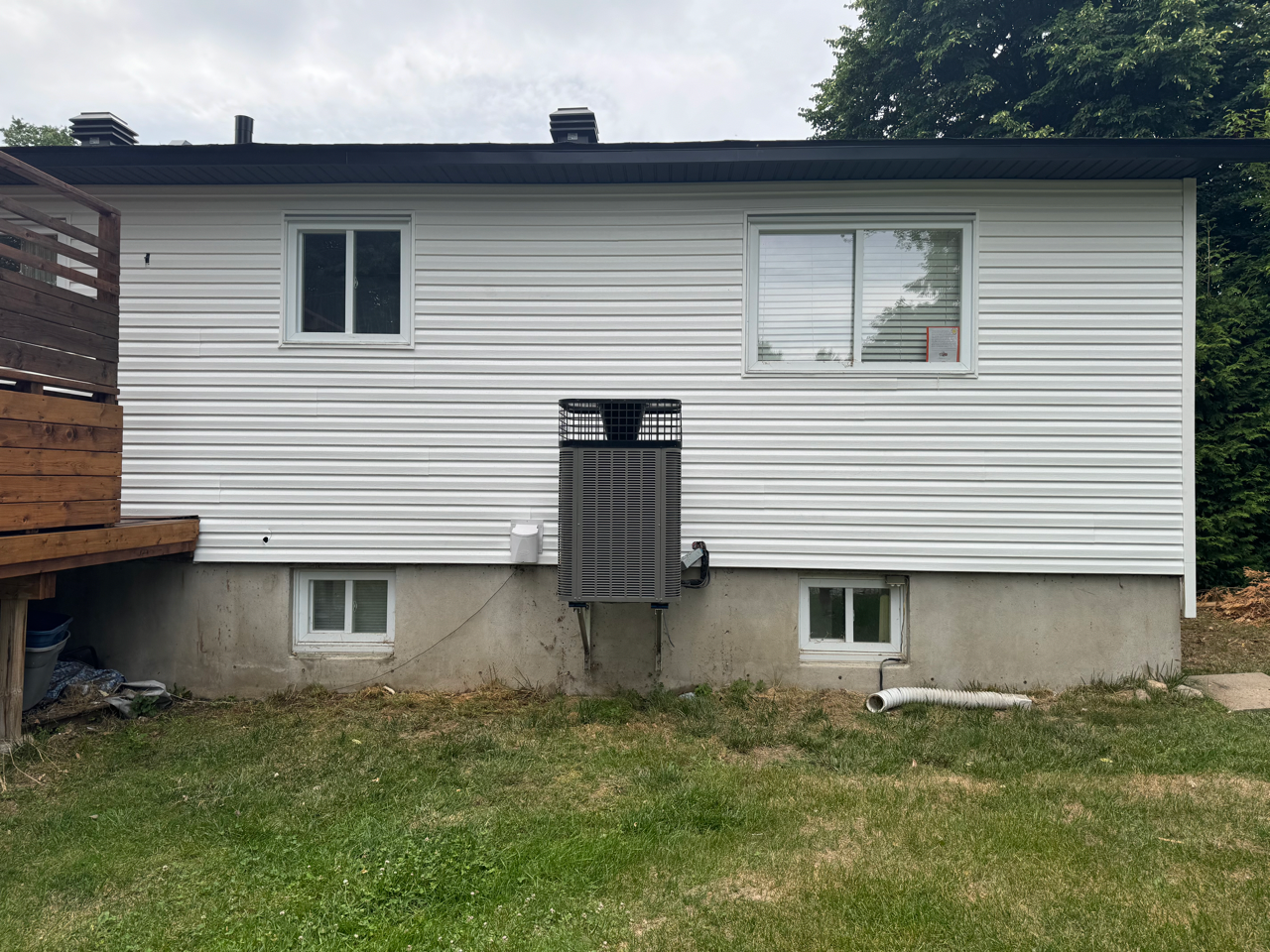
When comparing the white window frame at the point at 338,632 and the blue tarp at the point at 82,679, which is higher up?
the white window frame at the point at 338,632

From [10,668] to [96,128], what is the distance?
13.2 feet

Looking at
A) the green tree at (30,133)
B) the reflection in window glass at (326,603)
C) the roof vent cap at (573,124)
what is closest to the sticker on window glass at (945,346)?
the roof vent cap at (573,124)

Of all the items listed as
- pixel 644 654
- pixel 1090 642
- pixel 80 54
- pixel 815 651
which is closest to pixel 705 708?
pixel 644 654

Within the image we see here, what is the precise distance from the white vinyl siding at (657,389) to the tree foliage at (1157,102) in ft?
15.4

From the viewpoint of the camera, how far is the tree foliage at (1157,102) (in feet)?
28.0

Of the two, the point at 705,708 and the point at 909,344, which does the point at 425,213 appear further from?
the point at 705,708

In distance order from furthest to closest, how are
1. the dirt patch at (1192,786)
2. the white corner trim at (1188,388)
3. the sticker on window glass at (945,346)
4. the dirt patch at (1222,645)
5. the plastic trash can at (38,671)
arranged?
the dirt patch at (1222,645)
the sticker on window glass at (945,346)
the white corner trim at (1188,388)
the plastic trash can at (38,671)
the dirt patch at (1192,786)

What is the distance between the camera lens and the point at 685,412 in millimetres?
5152

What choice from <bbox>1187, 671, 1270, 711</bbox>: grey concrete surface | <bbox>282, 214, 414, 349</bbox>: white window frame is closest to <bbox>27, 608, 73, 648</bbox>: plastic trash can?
<bbox>282, 214, 414, 349</bbox>: white window frame

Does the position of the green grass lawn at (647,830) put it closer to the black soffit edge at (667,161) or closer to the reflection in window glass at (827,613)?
the reflection in window glass at (827,613)

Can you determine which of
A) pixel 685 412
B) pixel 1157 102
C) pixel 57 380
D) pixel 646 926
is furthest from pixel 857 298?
pixel 1157 102

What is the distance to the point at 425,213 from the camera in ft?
17.3

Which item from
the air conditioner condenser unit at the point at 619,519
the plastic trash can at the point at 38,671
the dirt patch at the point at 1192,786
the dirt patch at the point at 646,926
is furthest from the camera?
the plastic trash can at the point at 38,671

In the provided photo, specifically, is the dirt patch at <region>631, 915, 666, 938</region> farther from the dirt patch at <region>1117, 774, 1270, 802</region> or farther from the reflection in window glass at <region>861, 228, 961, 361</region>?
the reflection in window glass at <region>861, 228, 961, 361</region>
